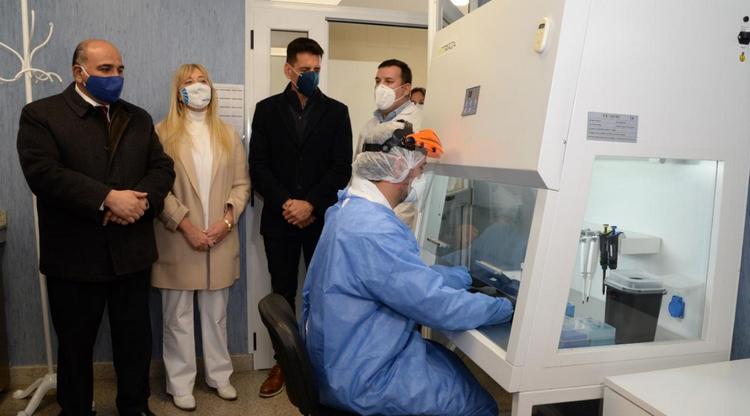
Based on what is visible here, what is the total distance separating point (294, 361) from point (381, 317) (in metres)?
0.25

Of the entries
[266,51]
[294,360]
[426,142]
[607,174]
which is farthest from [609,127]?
[266,51]

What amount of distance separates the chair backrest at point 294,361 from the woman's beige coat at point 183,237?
1185 millimetres

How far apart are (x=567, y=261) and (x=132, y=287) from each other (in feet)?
5.59

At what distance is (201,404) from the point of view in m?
2.47

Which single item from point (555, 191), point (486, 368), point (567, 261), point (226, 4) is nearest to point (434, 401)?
point (486, 368)

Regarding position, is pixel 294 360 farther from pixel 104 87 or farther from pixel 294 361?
pixel 104 87

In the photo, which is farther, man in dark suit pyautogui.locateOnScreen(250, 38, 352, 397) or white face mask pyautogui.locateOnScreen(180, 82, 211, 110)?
man in dark suit pyautogui.locateOnScreen(250, 38, 352, 397)

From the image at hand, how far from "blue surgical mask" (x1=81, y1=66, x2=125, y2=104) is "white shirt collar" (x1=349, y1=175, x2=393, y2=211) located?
1105 millimetres

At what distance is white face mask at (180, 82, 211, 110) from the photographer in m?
2.33

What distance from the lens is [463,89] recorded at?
1.65 meters

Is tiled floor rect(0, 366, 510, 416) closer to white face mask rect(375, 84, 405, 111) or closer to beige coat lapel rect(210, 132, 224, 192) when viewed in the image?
beige coat lapel rect(210, 132, 224, 192)

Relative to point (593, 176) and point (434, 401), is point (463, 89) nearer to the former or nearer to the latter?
point (593, 176)

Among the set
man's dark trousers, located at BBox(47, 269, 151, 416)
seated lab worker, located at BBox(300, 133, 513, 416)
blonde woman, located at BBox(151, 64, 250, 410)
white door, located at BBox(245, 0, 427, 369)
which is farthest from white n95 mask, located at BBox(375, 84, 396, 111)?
man's dark trousers, located at BBox(47, 269, 151, 416)

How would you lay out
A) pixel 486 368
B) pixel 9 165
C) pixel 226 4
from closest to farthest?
pixel 486 368 → pixel 9 165 → pixel 226 4
